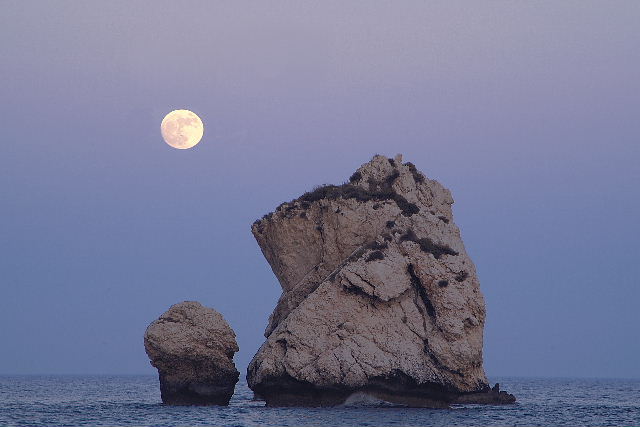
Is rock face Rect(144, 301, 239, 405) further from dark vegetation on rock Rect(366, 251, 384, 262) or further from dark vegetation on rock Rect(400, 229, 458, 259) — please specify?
dark vegetation on rock Rect(400, 229, 458, 259)

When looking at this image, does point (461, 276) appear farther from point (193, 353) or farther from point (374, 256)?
point (193, 353)

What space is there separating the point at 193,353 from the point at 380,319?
29.7ft

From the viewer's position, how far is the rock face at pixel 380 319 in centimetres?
4766

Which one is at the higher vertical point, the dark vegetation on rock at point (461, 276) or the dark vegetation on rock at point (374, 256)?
the dark vegetation on rock at point (374, 256)

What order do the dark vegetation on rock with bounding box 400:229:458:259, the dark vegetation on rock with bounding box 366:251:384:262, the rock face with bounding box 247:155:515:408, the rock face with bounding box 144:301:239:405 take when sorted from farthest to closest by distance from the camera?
the dark vegetation on rock with bounding box 400:229:458:259
the dark vegetation on rock with bounding box 366:251:384:262
the rock face with bounding box 144:301:239:405
the rock face with bounding box 247:155:515:408

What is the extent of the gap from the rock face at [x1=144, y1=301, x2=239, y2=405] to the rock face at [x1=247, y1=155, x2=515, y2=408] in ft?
5.44

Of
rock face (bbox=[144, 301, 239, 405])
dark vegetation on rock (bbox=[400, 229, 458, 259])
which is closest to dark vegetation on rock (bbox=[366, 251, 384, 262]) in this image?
dark vegetation on rock (bbox=[400, 229, 458, 259])

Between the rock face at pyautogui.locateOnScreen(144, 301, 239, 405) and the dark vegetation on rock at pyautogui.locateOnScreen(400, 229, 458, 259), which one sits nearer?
the rock face at pyautogui.locateOnScreen(144, 301, 239, 405)

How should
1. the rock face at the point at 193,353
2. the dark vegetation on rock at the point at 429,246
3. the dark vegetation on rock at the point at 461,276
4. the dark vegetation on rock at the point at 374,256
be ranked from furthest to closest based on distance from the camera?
the dark vegetation on rock at the point at 429,246 < the dark vegetation on rock at the point at 461,276 < the dark vegetation on rock at the point at 374,256 < the rock face at the point at 193,353

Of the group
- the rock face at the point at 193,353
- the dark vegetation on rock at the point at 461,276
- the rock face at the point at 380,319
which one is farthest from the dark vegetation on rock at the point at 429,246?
the rock face at the point at 193,353

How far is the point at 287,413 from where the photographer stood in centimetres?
4609

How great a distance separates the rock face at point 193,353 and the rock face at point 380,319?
5.44 feet

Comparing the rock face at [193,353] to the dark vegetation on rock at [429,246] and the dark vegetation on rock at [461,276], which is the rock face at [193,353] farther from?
the dark vegetation on rock at [461,276]

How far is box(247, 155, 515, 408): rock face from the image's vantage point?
156 ft
